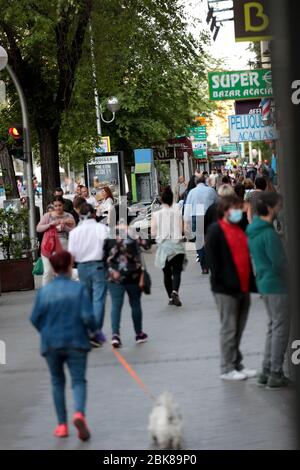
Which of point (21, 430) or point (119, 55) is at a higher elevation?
point (119, 55)

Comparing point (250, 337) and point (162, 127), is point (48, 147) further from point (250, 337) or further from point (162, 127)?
point (162, 127)

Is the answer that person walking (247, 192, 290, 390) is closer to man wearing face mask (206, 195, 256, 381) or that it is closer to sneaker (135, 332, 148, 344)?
man wearing face mask (206, 195, 256, 381)

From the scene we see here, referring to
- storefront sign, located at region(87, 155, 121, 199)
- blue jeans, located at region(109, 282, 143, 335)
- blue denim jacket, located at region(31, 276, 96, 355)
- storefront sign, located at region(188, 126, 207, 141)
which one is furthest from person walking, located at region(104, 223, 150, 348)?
storefront sign, located at region(188, 126, 207, 141)

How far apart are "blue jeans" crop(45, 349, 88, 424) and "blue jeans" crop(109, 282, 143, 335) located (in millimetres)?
1807

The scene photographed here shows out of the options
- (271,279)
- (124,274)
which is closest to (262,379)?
(124,274)

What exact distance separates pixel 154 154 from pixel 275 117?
3897cm

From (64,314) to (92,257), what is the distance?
79.6 inches

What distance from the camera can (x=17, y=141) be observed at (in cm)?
1805

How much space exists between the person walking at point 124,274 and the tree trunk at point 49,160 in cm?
1123

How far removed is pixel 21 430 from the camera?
6.04 meters

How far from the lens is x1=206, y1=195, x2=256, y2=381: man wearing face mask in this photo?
3.97 meters

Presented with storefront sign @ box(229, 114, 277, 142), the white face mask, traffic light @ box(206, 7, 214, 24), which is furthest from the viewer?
storefront sign @ box(229, 114, 277, 142)

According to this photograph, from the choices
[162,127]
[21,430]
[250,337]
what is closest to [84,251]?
[21,430]

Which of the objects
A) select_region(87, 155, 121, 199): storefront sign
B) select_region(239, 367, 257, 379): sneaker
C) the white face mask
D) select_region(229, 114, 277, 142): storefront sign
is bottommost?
select_region(239, 367, 257, 379): sneaker
